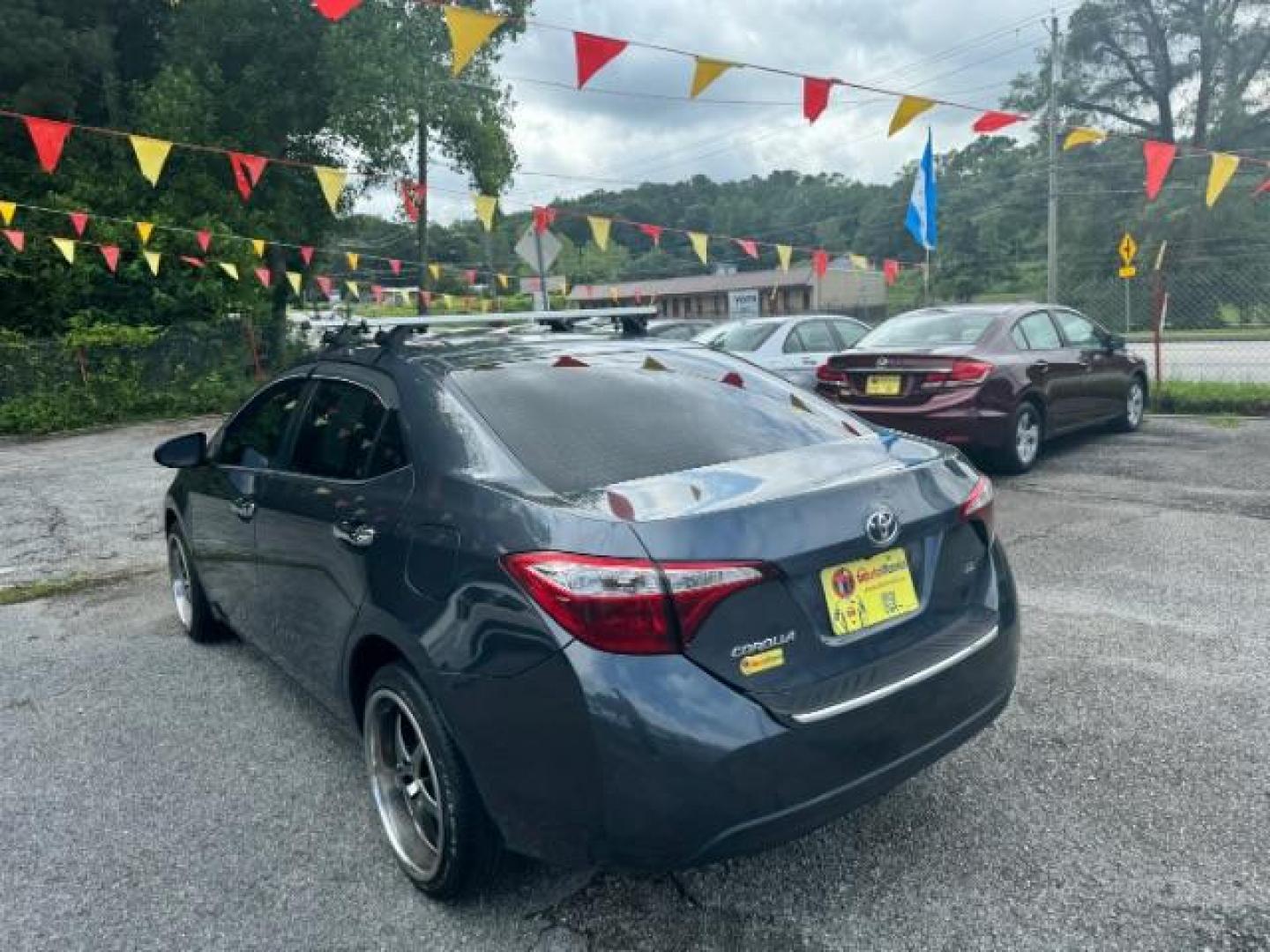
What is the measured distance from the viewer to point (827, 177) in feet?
263

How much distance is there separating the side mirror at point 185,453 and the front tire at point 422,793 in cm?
199

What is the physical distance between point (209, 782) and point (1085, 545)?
4.97 meters

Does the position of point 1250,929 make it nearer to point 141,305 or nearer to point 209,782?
point 209,782

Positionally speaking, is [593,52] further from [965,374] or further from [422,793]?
[422,793]

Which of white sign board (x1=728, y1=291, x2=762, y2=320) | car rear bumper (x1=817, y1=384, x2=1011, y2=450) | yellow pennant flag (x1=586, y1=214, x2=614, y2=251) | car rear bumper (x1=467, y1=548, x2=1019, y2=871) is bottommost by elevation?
car rear bumper (x1=467, y1=548, x2=1019, y2=871)

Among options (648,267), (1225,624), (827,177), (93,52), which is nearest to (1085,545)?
(1225,624)

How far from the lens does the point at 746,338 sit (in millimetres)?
11125

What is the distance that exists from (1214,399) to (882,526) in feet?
35.9

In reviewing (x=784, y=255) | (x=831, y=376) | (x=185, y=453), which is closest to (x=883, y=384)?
(x=831, y=376)

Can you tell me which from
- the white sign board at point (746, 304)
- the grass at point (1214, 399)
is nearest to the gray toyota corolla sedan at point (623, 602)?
the grass at point (1214, 399)

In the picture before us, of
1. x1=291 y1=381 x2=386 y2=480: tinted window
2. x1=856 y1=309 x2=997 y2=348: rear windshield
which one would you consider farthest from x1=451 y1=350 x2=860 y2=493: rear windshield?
x1=856 y1=309 x2=997 y2=348: rear windshield

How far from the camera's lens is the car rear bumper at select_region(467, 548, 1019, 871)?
1979 mm

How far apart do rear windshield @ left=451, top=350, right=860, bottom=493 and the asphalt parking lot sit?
3.06ft

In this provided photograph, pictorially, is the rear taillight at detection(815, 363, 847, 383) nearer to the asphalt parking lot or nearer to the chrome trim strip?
the asphalt parking lot
